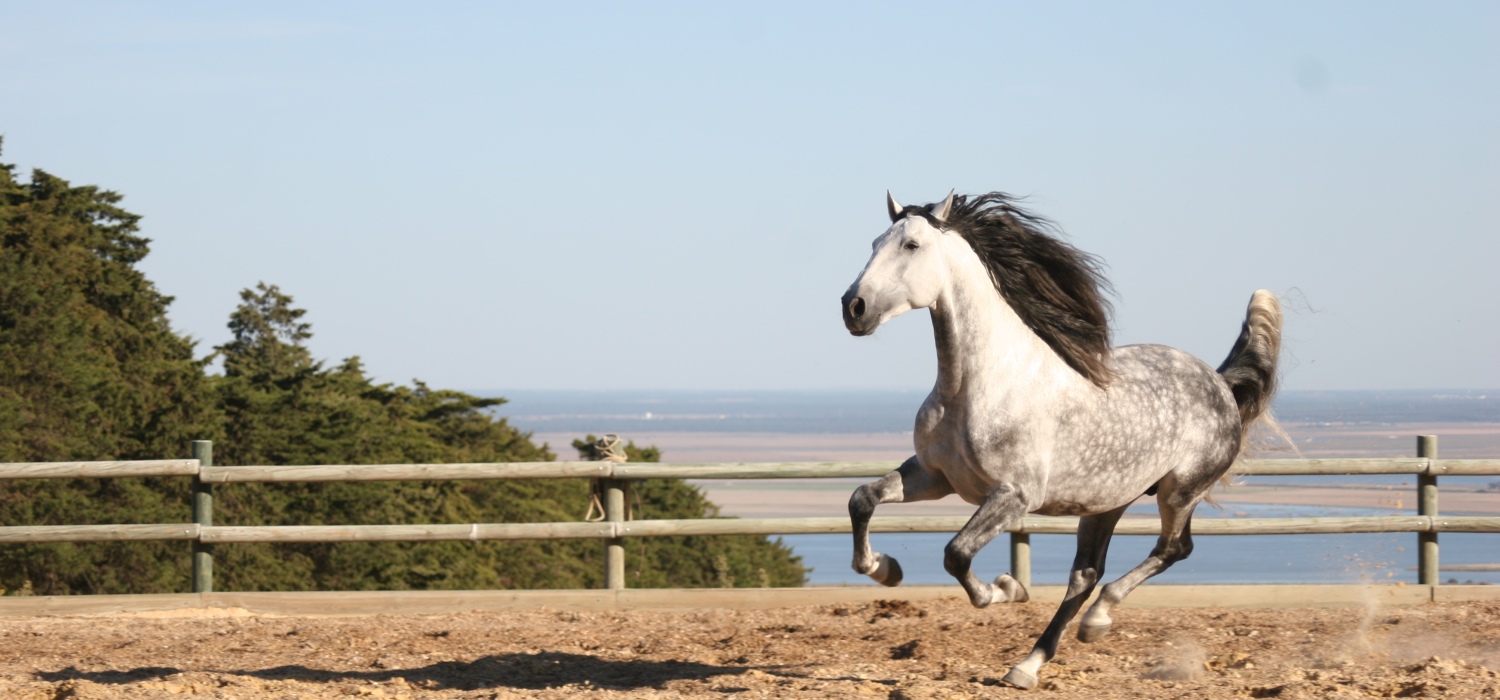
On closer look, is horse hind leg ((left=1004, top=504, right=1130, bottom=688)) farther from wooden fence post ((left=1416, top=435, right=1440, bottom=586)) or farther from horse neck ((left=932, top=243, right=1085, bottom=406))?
wooden fence post ((left=1416, top=435, right=1440, bottom=586))

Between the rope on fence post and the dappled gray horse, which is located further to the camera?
the rope on fence post

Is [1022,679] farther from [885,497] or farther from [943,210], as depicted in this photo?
[943,210]

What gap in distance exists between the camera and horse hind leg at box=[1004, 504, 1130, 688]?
17.2ft

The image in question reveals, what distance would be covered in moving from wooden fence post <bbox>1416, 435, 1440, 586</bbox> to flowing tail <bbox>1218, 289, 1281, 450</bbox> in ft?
8.48

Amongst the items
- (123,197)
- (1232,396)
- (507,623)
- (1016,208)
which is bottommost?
(507,623)

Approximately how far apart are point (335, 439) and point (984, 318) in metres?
21.9

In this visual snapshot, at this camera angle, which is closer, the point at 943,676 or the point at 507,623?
the point at 943,676

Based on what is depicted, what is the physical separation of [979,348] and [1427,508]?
14.6ft

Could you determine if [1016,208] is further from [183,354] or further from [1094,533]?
[183,354]

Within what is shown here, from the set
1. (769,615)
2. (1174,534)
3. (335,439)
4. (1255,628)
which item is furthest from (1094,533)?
(335,439)

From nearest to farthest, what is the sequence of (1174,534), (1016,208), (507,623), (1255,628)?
(1016,208) < (1174,534) < (1255,628) < (507,623)

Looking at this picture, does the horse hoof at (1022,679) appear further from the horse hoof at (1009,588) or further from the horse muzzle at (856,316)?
the horse muzzle at (856,316)

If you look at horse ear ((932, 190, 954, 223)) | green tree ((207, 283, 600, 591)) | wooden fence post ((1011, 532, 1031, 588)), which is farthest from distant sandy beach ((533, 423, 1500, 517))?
green tree ((207, 283, 600, 591))

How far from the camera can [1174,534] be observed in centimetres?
562
